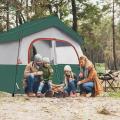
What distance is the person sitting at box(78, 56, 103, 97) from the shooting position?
12578mm

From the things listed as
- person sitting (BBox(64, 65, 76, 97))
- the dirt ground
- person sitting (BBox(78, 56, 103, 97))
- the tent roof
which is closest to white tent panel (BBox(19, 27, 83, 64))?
the tent roof

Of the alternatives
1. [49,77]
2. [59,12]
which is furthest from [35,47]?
[59,12]

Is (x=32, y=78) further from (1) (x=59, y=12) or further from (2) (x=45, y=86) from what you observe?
(1) (x=59, y=12)

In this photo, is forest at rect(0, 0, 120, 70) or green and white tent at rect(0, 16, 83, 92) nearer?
green and white tent at rect(0, 16, 83, 92)

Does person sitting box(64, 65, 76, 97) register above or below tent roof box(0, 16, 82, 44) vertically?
below

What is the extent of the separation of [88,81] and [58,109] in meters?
3.34

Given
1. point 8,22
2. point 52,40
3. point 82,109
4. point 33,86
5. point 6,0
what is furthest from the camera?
point 8,22

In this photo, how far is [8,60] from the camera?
14016 mm

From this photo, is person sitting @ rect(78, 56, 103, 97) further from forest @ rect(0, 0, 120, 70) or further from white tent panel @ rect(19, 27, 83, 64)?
forest @ rect(0, 0, 120, 70)

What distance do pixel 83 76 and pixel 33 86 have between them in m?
1.30

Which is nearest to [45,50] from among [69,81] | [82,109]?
[69,81]

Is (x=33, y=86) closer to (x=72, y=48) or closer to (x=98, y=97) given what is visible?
(x=98, y=97)

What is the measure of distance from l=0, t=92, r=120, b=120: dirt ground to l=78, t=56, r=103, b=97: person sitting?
1166 millimetres

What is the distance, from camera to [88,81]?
12602mm
